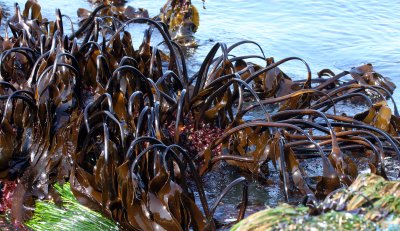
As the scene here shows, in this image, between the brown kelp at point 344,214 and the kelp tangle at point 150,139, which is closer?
the brown kelp at point 344,214

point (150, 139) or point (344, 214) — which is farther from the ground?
point (344, 214)

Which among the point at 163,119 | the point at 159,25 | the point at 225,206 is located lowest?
the point at 225,206

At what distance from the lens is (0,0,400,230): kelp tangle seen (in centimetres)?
235

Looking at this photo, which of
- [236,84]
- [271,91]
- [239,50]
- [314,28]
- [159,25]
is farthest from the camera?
[314,28]

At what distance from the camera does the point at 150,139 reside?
2.38 metres

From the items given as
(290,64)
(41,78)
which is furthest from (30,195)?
(290,64)

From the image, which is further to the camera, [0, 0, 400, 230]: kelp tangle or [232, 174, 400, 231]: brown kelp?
[0, 0, 400, 230]: kelp tangle

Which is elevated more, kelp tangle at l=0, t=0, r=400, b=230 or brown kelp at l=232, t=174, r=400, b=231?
brown kelp at l=232, t=174, r=400, b=231

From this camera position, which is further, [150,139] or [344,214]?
[150,139]

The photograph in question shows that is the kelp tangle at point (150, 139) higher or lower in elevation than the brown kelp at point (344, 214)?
lower

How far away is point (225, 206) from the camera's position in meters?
2.67

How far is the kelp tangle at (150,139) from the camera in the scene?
7.72 ft

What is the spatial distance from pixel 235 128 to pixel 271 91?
3.11 feet

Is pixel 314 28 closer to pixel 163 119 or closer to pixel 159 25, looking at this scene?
pixel 159 25
